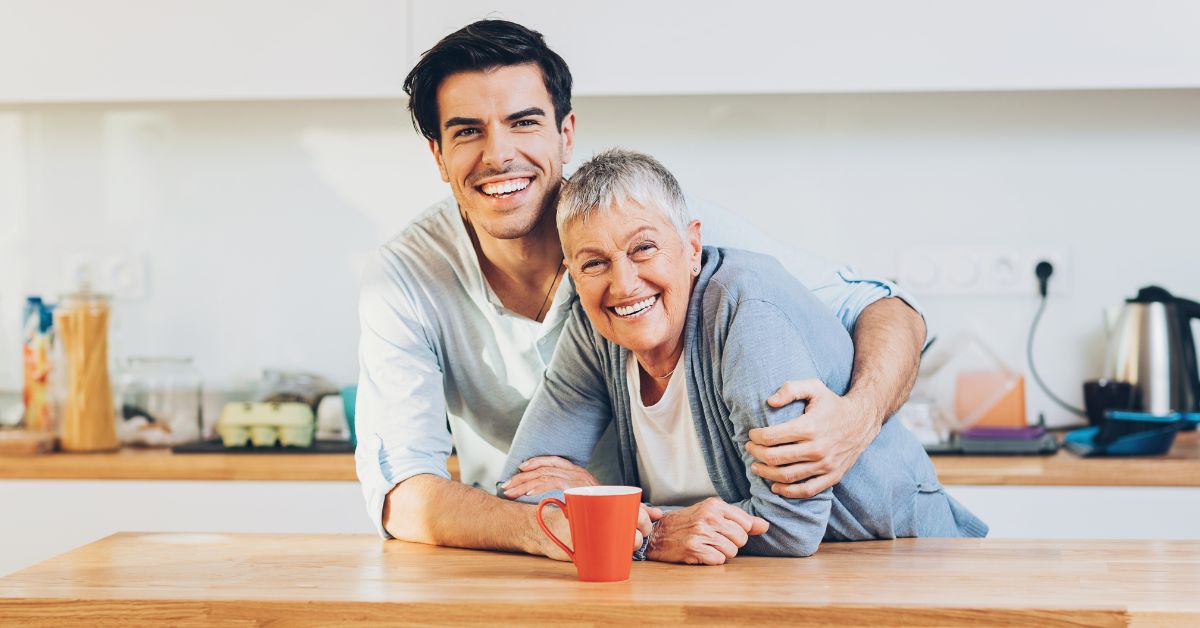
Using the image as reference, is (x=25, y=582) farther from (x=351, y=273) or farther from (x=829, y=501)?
(x=351, y=273)

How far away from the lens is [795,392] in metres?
1.34

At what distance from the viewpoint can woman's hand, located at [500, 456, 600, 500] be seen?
4.87 feet

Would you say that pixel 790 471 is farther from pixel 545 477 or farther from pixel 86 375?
pixel 86 375

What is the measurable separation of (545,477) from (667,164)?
153 cm

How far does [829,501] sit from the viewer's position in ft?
4.42

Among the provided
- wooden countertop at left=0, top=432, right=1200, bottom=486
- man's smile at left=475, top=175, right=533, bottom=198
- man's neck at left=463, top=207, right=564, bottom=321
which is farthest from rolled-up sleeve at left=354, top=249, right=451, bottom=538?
wooden countertop at left=0, top=432, right=1200, bottom=486

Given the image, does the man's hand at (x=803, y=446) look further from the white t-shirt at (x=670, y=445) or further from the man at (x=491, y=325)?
the white t-shirt at (x=670, y=445)

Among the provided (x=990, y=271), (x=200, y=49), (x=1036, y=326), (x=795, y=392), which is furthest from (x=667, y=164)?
(x=795, y=392)

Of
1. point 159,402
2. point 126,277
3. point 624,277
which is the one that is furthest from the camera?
point 126,277

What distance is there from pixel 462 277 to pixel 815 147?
4.48 ft

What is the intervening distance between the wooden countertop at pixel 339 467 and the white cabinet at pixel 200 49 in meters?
0.78

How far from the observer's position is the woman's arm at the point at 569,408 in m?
1.54

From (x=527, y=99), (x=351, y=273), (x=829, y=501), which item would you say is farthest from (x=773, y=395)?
(x=351, y=273)

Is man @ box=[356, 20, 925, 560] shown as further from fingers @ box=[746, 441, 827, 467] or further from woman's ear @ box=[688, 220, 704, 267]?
woman's ear @ box=[688, 220, 704, 267]
